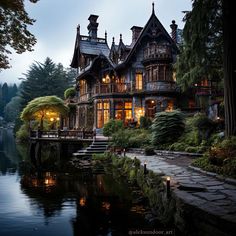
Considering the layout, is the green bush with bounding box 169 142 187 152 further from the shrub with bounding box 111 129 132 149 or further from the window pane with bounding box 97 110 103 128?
the window pane with bounding box 97 110 103 128

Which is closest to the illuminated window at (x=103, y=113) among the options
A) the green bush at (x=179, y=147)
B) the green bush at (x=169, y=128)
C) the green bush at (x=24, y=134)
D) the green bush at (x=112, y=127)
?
the green bush at (x=112, y=127)

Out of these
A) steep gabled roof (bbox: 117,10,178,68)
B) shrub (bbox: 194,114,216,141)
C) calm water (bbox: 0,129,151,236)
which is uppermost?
steep gabled roof (bbox: 117,10,178,68)

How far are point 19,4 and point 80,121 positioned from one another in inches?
1151

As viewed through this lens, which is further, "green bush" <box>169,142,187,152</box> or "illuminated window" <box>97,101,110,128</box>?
"illuminated window" <box>97,101,110,128</box>

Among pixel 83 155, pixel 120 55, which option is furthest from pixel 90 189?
pixel 120 55

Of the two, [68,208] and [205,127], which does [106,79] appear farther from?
[68,208]

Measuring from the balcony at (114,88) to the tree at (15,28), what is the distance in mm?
21270

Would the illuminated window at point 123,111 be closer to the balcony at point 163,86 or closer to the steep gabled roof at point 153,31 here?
the balcony at point 163,86

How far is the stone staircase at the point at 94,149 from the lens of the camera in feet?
76.0

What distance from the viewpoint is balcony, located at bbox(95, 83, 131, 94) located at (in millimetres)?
31422

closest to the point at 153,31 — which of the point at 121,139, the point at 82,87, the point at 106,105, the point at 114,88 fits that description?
the point at 114,88

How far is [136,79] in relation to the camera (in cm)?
3180

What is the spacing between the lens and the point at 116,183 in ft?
45.6

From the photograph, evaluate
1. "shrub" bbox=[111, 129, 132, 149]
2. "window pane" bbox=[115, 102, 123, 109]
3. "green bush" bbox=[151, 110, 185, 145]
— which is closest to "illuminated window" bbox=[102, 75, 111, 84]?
"window pane" bbox=[115, 102, 123, 109]
